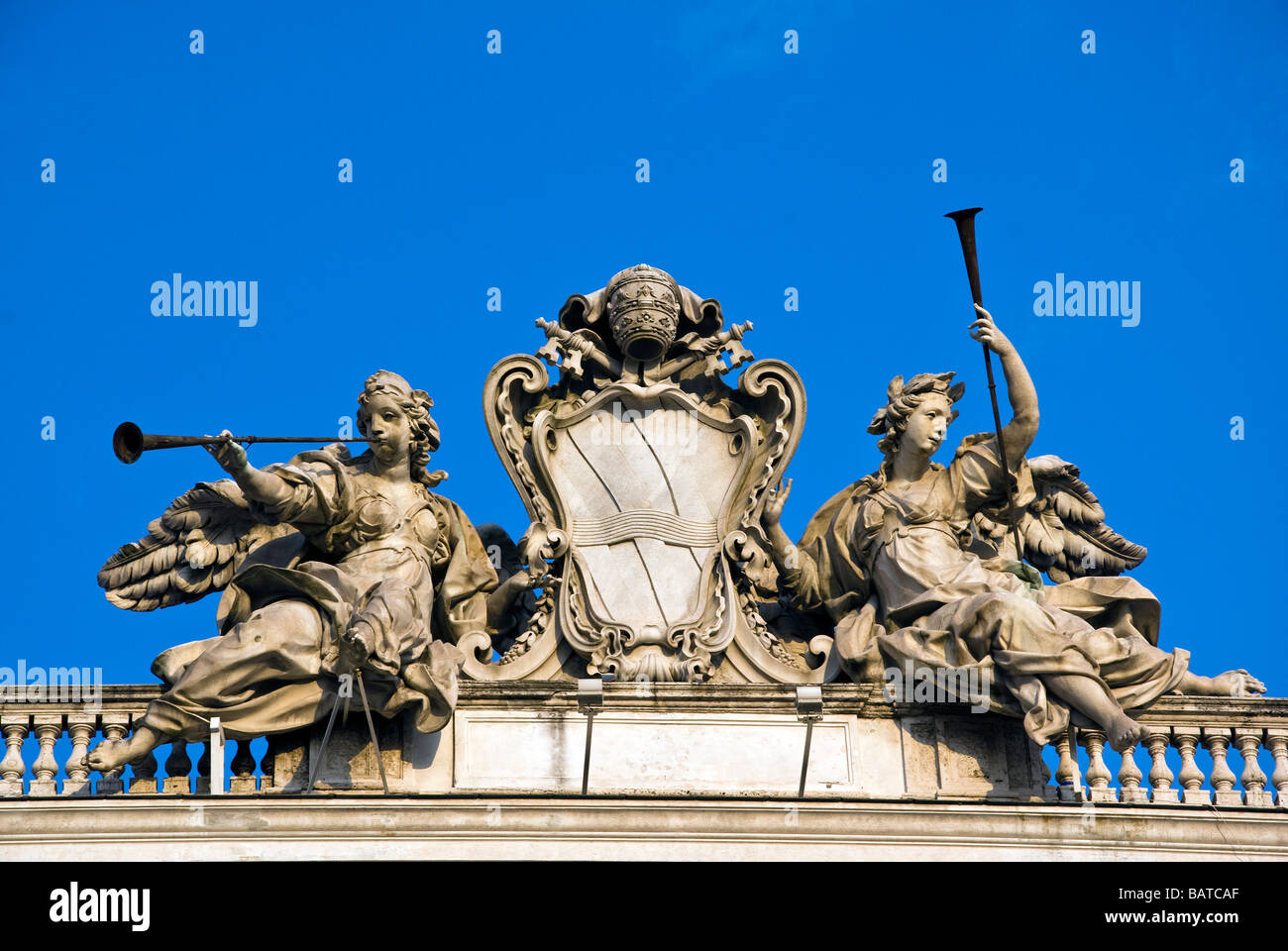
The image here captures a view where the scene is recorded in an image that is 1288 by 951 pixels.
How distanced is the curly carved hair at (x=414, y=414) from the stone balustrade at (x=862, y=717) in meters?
2.08

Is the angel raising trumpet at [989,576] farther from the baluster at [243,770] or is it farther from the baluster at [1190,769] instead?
the baluster at [243,770]

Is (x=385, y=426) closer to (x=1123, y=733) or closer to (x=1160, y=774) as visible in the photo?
(x=1123, y=733)

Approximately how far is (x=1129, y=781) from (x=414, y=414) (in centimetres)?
656

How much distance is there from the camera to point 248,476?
24.6m

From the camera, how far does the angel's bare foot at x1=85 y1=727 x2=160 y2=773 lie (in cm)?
2397

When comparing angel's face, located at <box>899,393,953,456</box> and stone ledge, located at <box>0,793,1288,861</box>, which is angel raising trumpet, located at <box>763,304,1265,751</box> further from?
stone ledge, located at <box>0,793,1288,861</box>

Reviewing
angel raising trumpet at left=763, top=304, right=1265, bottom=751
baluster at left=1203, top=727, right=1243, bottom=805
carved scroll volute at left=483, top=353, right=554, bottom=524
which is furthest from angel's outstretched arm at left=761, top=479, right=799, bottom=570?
baluster at left=1203, top=727, right=1243, bottom=805

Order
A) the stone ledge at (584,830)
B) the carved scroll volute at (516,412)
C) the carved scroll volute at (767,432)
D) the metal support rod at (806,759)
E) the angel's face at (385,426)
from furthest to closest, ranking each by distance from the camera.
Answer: the carved scroll volute at (516,412)
the carved scroll volute at (767,432)
the angel's face at (385,426)
the metal support rod at (806,759)
the stone ledge at (584,830)

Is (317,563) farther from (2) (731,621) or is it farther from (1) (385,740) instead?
(2) (731,621)

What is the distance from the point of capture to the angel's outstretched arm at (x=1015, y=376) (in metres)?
25.5

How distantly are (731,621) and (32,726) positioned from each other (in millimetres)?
5672

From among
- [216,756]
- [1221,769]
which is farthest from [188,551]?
[1221,769]

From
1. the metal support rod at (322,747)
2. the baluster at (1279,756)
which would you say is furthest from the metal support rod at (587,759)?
the baluster at (1279,756)
